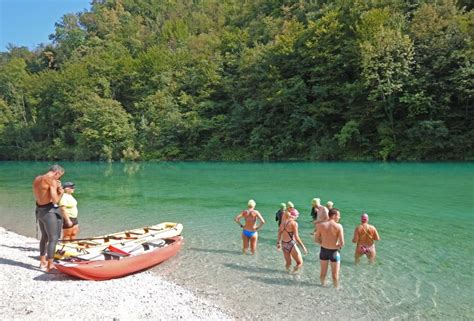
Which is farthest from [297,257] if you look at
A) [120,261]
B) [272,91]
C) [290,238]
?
[272,91]

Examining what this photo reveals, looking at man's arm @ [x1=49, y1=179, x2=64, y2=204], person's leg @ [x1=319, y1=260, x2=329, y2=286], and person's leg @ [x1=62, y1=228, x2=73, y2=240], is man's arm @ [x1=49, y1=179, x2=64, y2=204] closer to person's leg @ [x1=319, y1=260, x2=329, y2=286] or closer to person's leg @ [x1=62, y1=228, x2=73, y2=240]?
person's leg @ [x1=62, y1=228, x2=73, y2=240]

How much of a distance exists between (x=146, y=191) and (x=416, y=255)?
1680 centimetres

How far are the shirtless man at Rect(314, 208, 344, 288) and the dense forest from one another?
3292 centimetres

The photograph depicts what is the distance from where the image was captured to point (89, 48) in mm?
82312

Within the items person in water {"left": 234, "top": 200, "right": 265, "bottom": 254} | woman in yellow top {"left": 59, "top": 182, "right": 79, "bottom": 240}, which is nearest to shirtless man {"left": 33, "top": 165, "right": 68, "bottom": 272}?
woman in yellow top {"left": 59, "top": 182, "right": 79, "bottom": 240}

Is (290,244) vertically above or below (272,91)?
below

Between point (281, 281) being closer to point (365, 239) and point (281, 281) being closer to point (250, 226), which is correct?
point (250, 226)

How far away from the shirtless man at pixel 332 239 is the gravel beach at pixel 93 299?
87.8 inches

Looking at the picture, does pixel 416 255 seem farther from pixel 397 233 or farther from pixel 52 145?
pixel 52 145

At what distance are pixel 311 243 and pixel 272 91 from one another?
119 feet

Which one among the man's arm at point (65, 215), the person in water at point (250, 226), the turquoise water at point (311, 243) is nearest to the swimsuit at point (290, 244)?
the turquoise water at point (311, 243)

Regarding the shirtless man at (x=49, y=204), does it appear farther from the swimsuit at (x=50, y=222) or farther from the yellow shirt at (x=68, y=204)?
the yellow shirt at (x=68, y=204)

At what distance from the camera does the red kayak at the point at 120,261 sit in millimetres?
7742

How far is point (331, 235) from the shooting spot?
23.8 feet
